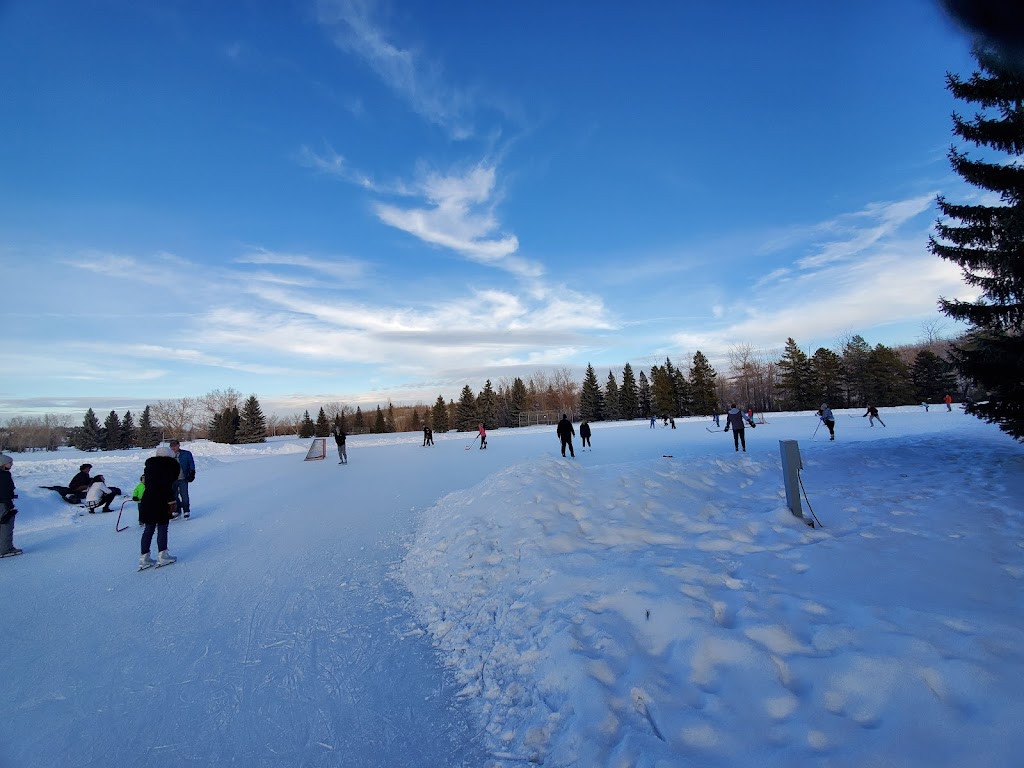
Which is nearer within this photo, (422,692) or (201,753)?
(201,753)

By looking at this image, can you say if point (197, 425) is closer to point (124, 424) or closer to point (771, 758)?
point (124, 424)

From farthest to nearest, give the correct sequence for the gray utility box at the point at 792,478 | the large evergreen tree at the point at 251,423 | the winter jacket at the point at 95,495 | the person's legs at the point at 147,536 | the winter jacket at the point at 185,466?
the large evergreen tree at the point at 251,423, the winter jacket at the point at 95,495, the winter jacket at the point at 185,466, the gray utility box at the point at 792,478, the person's legs at the point at 147,536

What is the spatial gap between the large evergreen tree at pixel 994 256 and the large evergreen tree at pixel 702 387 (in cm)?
5382

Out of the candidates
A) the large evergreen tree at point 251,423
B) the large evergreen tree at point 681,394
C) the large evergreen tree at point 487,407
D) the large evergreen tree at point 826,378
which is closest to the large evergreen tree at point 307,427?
the large evergreen tree at point 251,423

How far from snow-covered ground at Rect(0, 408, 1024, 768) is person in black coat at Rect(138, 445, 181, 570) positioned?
36 centimetres

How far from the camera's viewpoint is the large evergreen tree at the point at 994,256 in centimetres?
726

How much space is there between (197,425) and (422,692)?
80.1 metres

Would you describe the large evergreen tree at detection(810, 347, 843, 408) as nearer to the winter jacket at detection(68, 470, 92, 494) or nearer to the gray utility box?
the gray utility box

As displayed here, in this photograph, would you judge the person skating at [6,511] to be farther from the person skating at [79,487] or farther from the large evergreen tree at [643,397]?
the large evergreen tree at [643,397]

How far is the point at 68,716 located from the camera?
2.94 metres

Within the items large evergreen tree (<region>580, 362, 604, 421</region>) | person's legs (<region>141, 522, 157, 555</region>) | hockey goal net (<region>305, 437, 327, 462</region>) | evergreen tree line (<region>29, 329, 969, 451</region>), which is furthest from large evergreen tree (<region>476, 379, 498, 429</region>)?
person's legs (<region>141, 522, 157, 555</region>)

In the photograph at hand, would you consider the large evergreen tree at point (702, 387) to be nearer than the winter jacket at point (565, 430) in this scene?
No

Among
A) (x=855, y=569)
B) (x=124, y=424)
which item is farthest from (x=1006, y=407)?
(x=124, y=424)

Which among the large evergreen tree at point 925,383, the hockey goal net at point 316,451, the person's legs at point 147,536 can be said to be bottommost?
the hockey goal net at point 316,451
